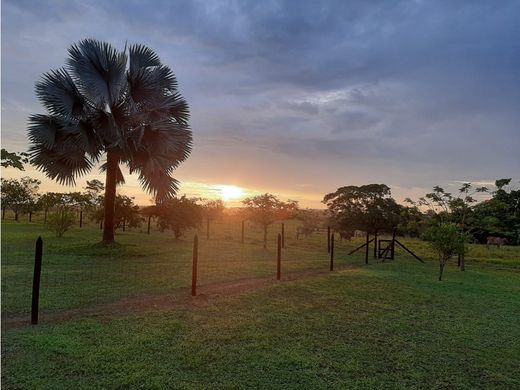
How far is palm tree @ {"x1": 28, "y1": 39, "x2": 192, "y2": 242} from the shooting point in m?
14.1

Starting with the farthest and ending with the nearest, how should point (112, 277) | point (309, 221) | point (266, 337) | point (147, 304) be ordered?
1. point (309, 221)
2. point (112, 277)
3. point (147, 304)
4. point (266, 337)

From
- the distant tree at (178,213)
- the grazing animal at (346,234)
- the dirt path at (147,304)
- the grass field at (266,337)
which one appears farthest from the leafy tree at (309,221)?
the dirt path at (147,304)

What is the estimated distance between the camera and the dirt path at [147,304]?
6.12m

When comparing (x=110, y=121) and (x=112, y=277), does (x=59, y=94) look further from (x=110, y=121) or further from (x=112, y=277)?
(x=112, y=277)

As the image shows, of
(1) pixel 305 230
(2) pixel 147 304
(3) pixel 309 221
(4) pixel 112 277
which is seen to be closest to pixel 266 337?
(2) pixel 147 304

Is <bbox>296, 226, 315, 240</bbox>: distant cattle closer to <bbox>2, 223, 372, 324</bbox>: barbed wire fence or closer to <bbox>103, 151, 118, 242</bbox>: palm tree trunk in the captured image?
<bbox>2, 223, 372, 324</bbox>: barbed wire fence

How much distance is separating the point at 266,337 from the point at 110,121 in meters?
11.5

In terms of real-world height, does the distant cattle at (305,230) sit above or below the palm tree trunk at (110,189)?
below

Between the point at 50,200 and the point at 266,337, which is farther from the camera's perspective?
the point at 50,200

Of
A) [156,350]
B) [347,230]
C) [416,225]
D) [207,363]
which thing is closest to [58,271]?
[156,350]

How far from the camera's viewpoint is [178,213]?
2297 cm

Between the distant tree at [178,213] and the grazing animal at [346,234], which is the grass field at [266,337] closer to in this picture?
the distant tree at [178,213]

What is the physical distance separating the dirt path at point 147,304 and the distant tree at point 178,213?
1340cm

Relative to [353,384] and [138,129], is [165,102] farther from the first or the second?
[353,384]
